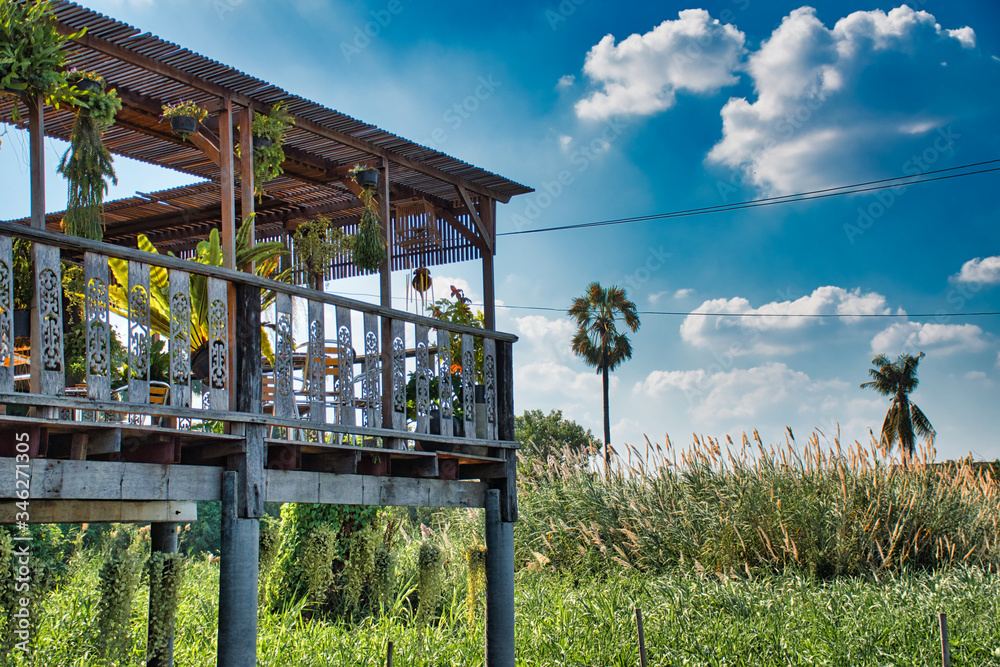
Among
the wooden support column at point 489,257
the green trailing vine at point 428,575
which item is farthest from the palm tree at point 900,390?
the green trailing vine at point 428,575

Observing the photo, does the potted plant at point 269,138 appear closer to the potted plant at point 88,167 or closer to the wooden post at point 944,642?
the potted plant at point 88,167

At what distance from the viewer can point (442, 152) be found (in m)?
9.04

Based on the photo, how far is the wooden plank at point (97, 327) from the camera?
170 inches

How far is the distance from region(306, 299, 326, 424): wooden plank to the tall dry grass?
560cm

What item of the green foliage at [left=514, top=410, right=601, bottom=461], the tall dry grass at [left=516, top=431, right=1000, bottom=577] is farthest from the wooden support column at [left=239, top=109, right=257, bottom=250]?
the green foliage at [left=514, top=410, right=601, bottom=461]

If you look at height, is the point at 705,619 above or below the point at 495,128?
below

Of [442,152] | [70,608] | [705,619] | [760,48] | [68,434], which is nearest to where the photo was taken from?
[68,434]

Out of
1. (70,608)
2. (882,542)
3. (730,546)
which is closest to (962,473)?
(882,542)

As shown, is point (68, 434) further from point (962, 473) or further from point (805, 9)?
point (805, 9)

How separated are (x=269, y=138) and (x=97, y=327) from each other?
375 centimetres

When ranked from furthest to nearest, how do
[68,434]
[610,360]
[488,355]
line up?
1. [610,360]
2. [488,355]
3. [68,434]

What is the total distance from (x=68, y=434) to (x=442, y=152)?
5058mm

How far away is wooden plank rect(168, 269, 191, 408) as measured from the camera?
471 cm

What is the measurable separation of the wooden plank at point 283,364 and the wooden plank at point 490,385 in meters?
1.95
